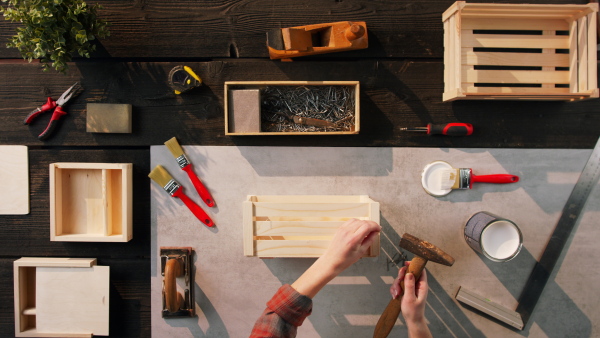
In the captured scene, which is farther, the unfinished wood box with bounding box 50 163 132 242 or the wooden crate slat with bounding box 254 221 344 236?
the unfinished wood box with bounding box 50 163 132 242

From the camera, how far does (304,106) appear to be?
150 centimetres

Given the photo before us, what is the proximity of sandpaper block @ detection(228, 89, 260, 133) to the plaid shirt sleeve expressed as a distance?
0.64m

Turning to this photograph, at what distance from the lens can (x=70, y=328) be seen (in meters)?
1.50

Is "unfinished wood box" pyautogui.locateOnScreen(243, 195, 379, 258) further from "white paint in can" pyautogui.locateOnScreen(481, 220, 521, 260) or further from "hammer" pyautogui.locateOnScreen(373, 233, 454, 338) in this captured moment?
"white paint in can" pyautogui.locateOnScreen(481, 220, 521, 260)

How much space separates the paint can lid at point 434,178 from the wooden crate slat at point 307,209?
355 mm

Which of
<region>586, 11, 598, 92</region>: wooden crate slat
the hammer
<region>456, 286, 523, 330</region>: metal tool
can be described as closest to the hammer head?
the hammer

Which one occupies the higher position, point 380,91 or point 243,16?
point 243,16

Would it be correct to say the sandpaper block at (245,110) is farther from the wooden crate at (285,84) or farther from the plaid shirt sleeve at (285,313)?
the plaid shirt sleeve at (285,313)

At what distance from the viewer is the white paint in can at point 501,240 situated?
4.52 feet

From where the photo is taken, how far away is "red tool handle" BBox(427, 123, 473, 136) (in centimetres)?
145

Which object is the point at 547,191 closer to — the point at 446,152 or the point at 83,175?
the point at 446,152

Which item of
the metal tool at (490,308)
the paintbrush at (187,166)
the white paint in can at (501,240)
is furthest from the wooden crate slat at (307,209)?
the metal tool at (490,308)

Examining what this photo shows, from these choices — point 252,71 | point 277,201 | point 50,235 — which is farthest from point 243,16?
point 50,235

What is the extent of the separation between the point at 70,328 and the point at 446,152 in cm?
176
